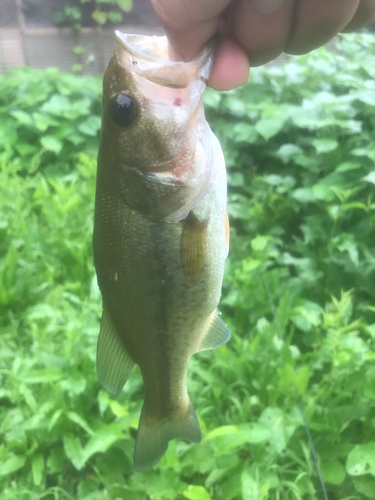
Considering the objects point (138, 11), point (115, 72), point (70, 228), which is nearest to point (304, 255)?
point (70, 228)

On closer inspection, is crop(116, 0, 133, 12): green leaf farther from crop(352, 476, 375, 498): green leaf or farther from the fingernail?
crop(352, 476, 375, 498): green leaf

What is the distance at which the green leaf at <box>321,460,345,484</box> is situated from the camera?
1.41 metres

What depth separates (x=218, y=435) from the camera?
141cm

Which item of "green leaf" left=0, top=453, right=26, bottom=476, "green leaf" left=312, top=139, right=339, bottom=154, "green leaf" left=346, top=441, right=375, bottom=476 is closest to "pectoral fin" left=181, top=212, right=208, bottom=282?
"green leaf" left=346, top=441, right=375, bottom=476

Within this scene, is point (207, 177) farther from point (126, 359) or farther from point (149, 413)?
point (149, 413)

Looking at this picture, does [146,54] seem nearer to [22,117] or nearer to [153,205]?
[153,205]

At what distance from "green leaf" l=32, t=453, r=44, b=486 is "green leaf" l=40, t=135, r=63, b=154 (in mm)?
2742

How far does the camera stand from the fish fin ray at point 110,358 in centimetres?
93

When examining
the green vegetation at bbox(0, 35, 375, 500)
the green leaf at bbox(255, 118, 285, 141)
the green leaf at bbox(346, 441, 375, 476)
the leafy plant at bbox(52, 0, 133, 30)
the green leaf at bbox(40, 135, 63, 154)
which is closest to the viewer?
the green leaf at bbox(346, 441, 375, 476)

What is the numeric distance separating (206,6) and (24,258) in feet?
6.90

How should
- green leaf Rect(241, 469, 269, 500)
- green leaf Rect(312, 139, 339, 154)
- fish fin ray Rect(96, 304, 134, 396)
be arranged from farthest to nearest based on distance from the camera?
green leaf Rect(312, 139, 339, 154) → green leaf Rect(241, 469, 269, 500) → fish fin ray Rect(96, 304, 134, 396)

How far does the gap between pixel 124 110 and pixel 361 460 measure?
135 cm

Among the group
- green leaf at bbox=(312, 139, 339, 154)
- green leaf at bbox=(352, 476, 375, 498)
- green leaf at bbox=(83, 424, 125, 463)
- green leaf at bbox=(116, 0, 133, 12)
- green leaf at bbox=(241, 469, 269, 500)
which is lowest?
green leaf at bbox=(352, 476, 375, 498)

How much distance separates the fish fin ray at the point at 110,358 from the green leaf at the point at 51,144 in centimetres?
307
